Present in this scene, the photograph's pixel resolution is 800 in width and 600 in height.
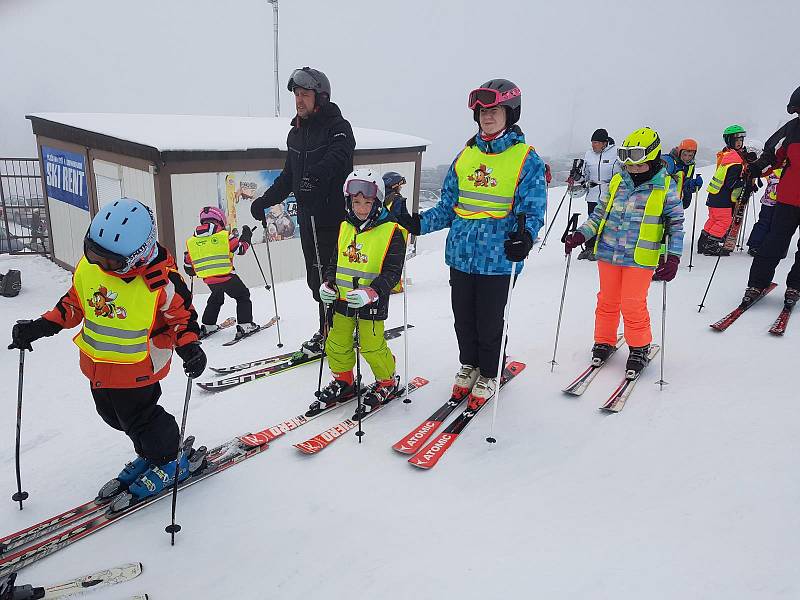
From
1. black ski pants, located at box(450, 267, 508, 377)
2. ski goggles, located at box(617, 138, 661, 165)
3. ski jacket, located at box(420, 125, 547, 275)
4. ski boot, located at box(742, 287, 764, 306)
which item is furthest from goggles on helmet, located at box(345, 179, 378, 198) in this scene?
ski boot, located at box(742, 287, 764, 306)

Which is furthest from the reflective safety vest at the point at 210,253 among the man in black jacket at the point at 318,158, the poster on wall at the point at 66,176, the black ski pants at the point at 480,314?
the poster on wall at the point at 66,176

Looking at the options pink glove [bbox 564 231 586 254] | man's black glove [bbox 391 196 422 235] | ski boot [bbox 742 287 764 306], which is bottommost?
ski boot [bbox 742 287 764 306]

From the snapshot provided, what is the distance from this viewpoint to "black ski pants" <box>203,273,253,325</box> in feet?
20.6

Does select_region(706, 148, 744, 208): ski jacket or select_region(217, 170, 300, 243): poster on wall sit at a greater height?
select_region(706, 148, 744, 208): ski jacket

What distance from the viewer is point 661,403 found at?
3924mm

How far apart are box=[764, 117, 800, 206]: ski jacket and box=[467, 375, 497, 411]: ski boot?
364cm

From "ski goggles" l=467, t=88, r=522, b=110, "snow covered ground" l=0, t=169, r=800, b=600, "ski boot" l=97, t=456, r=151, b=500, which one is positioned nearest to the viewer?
"snow covered ground" l=0, t=169, r=800, b=600

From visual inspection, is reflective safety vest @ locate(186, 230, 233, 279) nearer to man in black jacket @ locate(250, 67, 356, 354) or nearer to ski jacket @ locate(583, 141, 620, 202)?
man in black jacket @ locate(250, 67, 356, 354)

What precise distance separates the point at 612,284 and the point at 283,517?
3176mm

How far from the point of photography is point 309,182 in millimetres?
4301

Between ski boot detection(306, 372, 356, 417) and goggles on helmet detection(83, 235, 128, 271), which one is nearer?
goggles on helmet detection(83, 235, 128, 271)

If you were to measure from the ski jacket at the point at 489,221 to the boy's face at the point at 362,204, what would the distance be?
0.40 m

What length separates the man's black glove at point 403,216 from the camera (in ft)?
12.2

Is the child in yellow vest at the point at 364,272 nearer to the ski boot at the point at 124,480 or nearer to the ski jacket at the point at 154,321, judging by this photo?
the ski jacket at the point at 154,321
